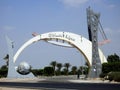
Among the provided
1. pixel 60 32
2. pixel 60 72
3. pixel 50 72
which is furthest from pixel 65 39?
pixel 60 72

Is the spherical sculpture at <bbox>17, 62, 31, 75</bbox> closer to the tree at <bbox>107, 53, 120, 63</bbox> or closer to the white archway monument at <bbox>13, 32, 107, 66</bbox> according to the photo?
the white archway monument at <bbox>13, 32, 107, 66</bbox>

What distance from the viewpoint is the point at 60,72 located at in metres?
125

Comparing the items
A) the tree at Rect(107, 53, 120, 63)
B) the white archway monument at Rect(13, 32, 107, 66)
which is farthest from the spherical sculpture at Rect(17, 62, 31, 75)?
the tree at Rect(107, 53, 120, 63)

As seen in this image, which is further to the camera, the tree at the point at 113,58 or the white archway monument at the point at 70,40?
the tree at the point at 113,58

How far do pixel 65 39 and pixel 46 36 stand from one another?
4.41 metres

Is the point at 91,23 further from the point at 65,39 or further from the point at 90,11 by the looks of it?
the point at 65,39

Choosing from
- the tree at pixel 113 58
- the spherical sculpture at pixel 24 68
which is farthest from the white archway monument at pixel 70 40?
the tree at pixel 113 58

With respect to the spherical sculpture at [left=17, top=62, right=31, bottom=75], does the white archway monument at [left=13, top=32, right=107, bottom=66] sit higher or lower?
higher

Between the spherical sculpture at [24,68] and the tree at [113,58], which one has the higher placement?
the tree at [113,58]

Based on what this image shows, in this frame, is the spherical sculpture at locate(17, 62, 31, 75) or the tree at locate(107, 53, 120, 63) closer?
→ the spherical sculpture at locate(17, 62, 31, 75)

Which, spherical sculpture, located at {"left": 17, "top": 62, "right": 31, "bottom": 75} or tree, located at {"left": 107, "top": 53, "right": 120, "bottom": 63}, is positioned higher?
tree, located at {"left": 107, "top": 53, "right": 120, "bottom": 63}

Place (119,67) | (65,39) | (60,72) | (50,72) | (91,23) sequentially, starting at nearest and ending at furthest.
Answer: (91,23) → (119,67) → (65,39) → (50,72) → (60,72)

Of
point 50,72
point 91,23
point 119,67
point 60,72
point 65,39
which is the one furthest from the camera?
point 60,72

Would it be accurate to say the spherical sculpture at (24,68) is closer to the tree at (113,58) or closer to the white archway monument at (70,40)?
the white archway monument at (70,40)
